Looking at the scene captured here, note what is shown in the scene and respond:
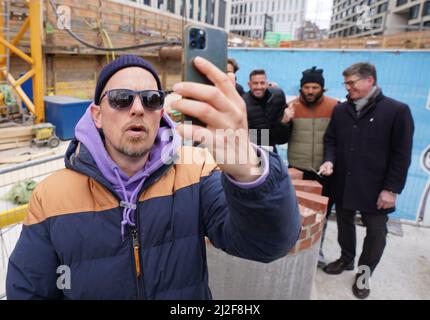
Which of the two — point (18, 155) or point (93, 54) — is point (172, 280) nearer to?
point (18, 155)

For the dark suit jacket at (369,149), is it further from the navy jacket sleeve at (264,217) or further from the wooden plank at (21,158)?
the wooden plank at (21,158)

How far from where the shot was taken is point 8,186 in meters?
3.79

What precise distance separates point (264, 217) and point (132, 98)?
70 centimetres

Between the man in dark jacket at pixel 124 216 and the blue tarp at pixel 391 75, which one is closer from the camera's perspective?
the man in dark jacket at pixel 124 216

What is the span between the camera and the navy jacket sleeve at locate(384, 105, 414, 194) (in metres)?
3.09

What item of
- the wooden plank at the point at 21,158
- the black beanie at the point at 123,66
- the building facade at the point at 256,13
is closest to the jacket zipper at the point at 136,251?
the black beanie at the point at 123,66

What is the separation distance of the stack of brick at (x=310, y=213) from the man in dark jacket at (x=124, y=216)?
3.87 ft

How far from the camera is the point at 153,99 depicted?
134cm

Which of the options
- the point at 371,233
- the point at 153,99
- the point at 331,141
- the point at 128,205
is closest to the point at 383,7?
the point at 331,141

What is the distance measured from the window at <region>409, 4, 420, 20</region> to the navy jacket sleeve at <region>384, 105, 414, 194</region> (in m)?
51.3

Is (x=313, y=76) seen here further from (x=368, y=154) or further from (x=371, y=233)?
(x=371, y=233)

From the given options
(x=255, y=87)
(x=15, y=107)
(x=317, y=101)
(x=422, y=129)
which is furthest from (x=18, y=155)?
(x=422, y=129)

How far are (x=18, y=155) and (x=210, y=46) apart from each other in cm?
853

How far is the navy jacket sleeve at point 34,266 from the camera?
56.6 inches
